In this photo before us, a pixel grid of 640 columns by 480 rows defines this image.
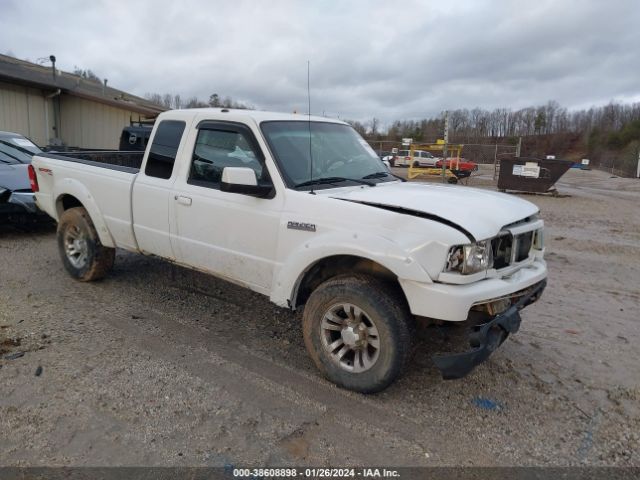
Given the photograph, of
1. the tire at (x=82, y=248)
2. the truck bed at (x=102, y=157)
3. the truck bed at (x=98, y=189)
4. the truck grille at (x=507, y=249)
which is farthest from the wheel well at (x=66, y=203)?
the truck grille at (x=507, y=249)

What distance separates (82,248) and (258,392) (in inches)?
134

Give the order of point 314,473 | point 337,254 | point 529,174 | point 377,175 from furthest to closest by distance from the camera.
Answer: point 529,174, point 377,175, point 337,254, point 314,473

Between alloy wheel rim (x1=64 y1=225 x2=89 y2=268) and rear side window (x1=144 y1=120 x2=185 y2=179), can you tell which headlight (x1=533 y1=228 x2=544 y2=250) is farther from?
alloy wheel rim (x1=64 y1=225 x2=89 y2=268)

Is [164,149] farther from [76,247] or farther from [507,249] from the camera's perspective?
[507,249]

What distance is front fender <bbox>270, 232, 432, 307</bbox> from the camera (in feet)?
10.4

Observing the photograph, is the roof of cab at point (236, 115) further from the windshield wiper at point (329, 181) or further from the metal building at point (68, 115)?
the metal building at point (68, 115)

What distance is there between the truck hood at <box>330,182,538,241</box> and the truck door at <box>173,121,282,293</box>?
0.65 meters

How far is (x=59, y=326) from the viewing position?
467cm

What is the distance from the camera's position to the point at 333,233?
351 cm

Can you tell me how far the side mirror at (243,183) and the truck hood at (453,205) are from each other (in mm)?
507

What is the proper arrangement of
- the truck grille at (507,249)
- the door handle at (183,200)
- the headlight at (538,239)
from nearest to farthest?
1. the truck grille at (507,249)
2. the headlight at (538,239)
3. the door handle at (183,200)

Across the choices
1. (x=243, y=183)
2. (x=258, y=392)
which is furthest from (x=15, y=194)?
(x=258, y=392)

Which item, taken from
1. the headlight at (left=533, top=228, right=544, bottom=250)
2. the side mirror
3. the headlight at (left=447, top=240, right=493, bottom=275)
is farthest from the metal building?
the headlight at (left=447, top=240, right=493, bottom=275)

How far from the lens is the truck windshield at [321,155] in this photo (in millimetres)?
4032
